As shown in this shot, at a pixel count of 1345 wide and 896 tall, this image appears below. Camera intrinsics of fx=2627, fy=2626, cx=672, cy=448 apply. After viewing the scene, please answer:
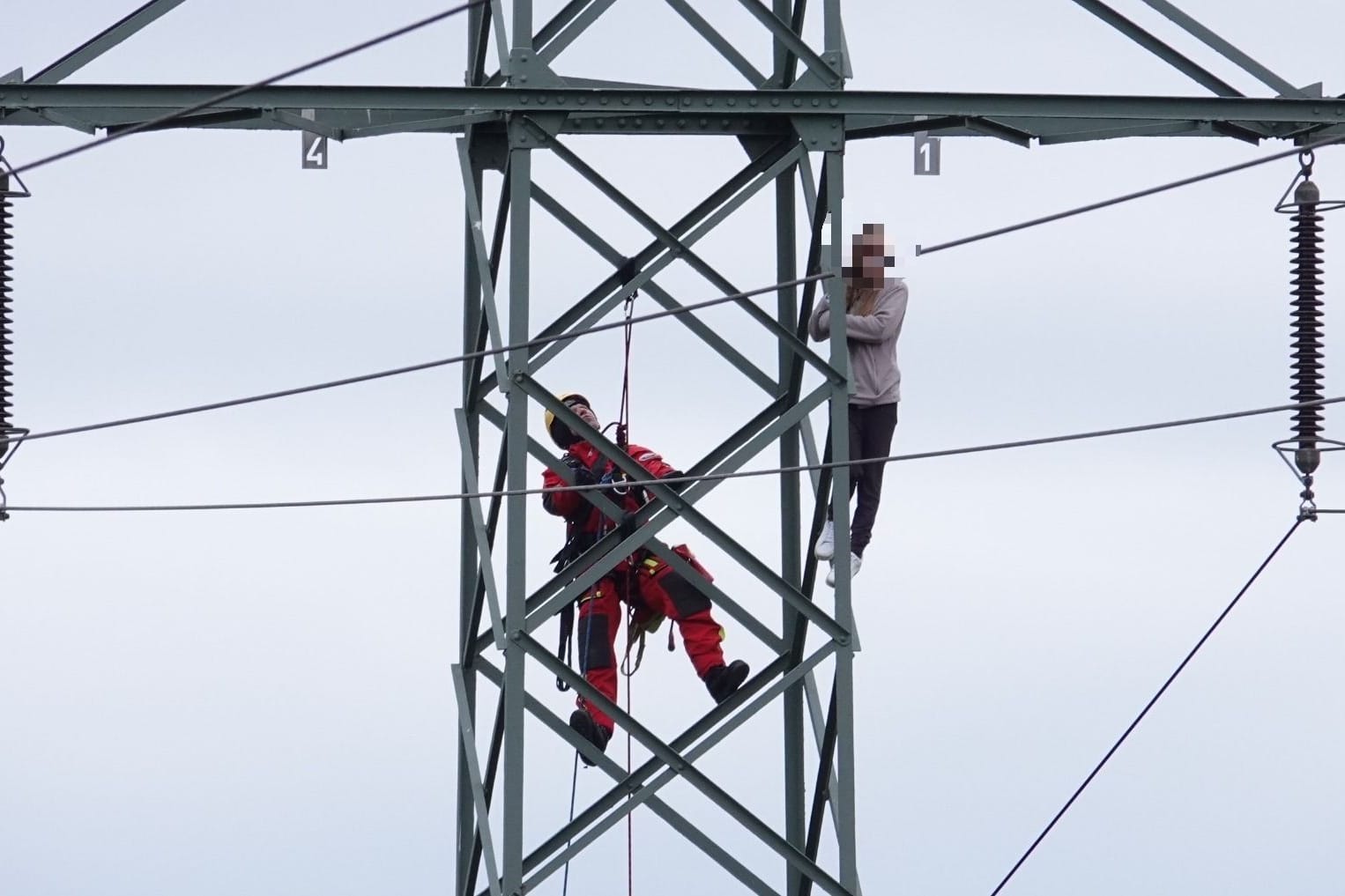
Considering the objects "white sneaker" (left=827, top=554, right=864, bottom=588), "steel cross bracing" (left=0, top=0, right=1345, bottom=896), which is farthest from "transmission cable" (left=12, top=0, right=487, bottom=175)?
"white sneaker" (left=827, top=554, right=864, bottom=588)

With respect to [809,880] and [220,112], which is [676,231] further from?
[809,880]

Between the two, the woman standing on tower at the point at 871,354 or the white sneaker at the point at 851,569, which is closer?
the white sneaker at the point at 851,569

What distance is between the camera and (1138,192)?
1341cm

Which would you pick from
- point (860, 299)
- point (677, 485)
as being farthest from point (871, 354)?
point (677, 485)

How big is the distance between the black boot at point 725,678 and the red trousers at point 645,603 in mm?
60

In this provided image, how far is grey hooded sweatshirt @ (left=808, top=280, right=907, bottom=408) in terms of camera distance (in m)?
14.5

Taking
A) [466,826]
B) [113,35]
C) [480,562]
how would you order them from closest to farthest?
[113,35]
[480,562]
[466,826]

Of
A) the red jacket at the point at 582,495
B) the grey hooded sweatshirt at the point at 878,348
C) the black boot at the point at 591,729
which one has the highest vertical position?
the grey hooded sweatshirt at the point at 878,348

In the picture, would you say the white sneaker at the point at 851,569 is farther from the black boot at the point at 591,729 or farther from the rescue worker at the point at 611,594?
the black boot at the point at 591,729

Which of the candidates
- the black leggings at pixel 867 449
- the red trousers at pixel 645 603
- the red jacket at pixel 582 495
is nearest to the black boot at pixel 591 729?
the red trousers at pixel 645 603

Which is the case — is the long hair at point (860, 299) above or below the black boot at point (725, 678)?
above

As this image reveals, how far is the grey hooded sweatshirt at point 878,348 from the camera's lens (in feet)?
47.5

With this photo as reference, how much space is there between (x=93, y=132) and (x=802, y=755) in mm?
5404

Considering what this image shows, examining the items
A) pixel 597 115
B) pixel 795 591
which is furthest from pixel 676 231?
pixel 795 591
